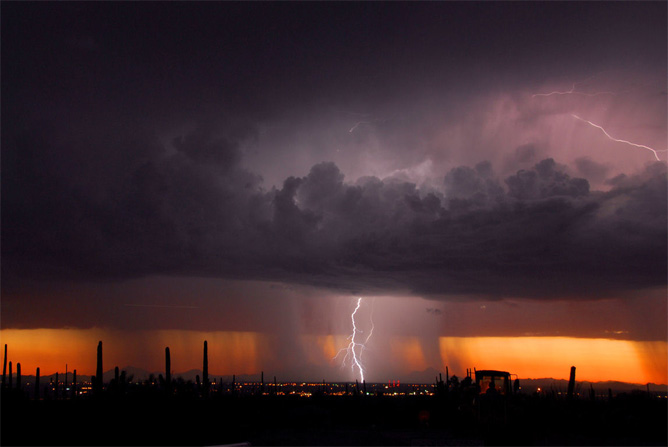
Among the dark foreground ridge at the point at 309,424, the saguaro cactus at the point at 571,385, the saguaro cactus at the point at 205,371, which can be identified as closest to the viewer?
the dark foreground ridge at the point at 309,424

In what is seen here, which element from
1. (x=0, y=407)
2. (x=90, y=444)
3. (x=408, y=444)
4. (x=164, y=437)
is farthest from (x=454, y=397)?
(x=0, y=407)

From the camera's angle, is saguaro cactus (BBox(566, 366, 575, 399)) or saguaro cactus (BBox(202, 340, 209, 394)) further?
saguaro cactus (BBox(202, 340, 209, 394))

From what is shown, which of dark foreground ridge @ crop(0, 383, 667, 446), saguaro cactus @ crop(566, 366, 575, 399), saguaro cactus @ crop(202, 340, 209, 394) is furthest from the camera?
saguaro cactus @ crop(202, 340, 209, 394)

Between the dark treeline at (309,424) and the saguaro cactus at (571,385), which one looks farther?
the saguaro cactus at (571,385)

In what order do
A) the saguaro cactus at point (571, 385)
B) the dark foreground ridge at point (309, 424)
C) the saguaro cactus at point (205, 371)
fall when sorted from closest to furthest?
the dark foreground ridge at point (309, 424) < the saguaro cactus at point (571, 385) < the saguaro cactus at point (205, 371)

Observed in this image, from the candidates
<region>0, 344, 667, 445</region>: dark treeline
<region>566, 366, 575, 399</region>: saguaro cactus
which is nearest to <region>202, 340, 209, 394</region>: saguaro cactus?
<region>0, 344, 667, 445</region>: dark treeline

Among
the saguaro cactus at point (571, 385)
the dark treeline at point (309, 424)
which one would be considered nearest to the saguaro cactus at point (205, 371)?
the dark treeline at point (309, 424)

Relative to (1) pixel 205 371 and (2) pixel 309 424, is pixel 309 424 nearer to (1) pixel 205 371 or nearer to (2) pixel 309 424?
(2) pixel 309 424

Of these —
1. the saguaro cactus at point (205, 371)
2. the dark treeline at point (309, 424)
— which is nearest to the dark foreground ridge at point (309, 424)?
the dark treeline at point (309, 424)

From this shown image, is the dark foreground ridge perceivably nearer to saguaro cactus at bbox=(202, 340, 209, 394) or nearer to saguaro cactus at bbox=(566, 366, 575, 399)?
saguaro cactus at bbox=(566, 366, 575, 399)

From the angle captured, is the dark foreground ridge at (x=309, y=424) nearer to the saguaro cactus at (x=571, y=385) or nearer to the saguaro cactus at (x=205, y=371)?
the saguaro cactus at (x=571, y=385)

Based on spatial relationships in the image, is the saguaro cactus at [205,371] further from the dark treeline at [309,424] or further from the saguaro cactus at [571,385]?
the saguaro cactus at [571,385]

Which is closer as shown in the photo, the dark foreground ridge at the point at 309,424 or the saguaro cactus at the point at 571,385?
the dark foreground ridge at the point at 309,424

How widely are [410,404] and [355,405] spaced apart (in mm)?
2998
